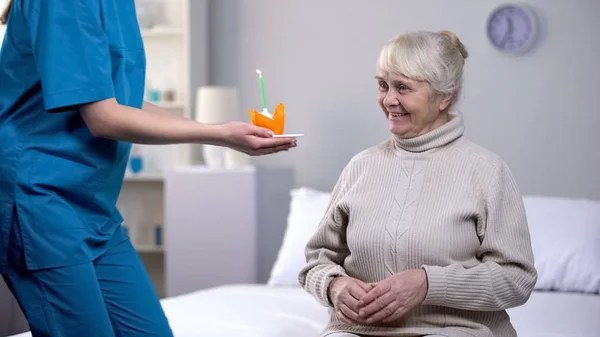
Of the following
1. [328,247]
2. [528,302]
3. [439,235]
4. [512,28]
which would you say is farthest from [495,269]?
[512,28]

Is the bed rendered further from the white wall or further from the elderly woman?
the white wall

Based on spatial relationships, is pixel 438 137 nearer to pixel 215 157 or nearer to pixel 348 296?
pixel 348 296

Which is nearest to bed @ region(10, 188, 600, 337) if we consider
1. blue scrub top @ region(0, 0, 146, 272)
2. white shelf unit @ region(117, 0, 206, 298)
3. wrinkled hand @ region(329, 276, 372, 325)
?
wrinkled hand @ region(329, 276, 372, 325)

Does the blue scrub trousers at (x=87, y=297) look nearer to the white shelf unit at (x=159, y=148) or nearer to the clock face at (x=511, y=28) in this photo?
the clock face at (x=511, y=28)

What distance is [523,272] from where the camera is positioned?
5.46ft

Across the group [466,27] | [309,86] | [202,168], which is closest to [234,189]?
[202,168]

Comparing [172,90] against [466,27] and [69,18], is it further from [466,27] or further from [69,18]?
[69,18]

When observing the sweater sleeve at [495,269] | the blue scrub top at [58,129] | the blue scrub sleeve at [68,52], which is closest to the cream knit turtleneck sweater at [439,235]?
the sweater sleeve at [495,269]

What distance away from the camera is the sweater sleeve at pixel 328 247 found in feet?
5.91

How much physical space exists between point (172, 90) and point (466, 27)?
5.27 feet

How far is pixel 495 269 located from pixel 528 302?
97 cm

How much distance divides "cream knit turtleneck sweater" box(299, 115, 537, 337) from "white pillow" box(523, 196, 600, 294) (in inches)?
42.0

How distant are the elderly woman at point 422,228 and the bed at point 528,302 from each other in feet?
1.49

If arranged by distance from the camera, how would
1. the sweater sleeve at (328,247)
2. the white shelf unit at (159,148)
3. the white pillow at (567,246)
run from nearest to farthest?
the sweater sleeve at (328,247), the white pillow at (567,246), the white shelf unit at (159,148)
